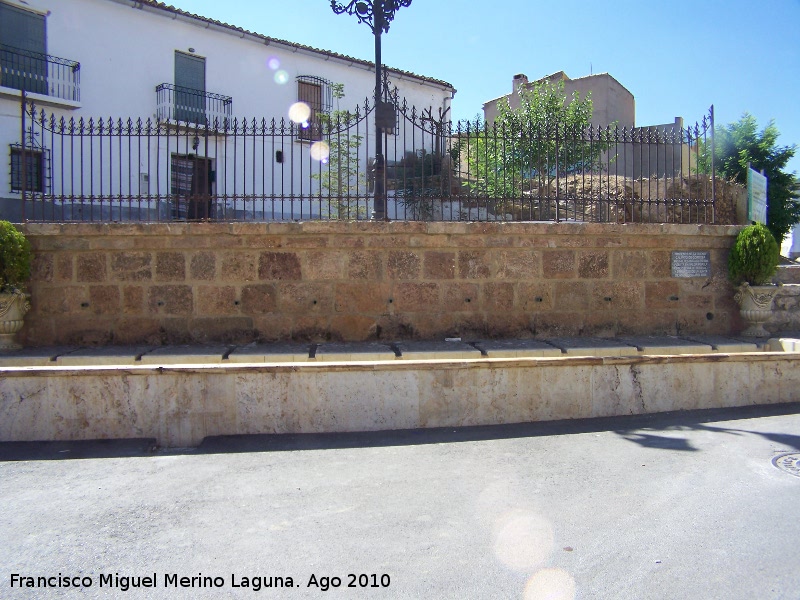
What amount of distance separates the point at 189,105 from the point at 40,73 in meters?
4.09

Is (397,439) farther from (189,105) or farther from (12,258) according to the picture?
(189,105)

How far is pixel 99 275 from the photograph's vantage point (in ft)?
24.0

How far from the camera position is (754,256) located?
7809 mm

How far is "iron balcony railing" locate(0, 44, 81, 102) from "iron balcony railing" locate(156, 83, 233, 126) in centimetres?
230

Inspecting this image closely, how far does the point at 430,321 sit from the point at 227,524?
445 cm

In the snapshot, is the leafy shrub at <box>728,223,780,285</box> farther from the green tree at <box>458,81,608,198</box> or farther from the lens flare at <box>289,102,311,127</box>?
the lens flare at <box>289,102,311,127</box>

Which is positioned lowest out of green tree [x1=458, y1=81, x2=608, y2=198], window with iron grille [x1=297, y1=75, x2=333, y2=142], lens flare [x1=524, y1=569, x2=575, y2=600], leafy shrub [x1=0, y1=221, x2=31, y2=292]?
lens flare [x1=524, y1=569, x2=575, y2=600]

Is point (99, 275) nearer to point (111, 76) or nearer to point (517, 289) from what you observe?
point (517, 289)

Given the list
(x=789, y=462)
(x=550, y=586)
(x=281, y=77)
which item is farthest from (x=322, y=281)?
(x=281, y=77)

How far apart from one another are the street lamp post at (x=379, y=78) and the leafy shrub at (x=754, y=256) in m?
4.54

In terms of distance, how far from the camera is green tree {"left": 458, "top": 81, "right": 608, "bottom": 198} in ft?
26.5

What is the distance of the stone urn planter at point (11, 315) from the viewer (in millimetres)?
6719

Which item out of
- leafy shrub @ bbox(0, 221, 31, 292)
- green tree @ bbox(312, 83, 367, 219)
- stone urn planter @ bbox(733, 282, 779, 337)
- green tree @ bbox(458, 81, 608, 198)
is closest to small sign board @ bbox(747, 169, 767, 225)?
stone urn planter @ bbox(733, 282, 779, 337)

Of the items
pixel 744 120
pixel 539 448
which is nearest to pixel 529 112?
pixel 744 120
